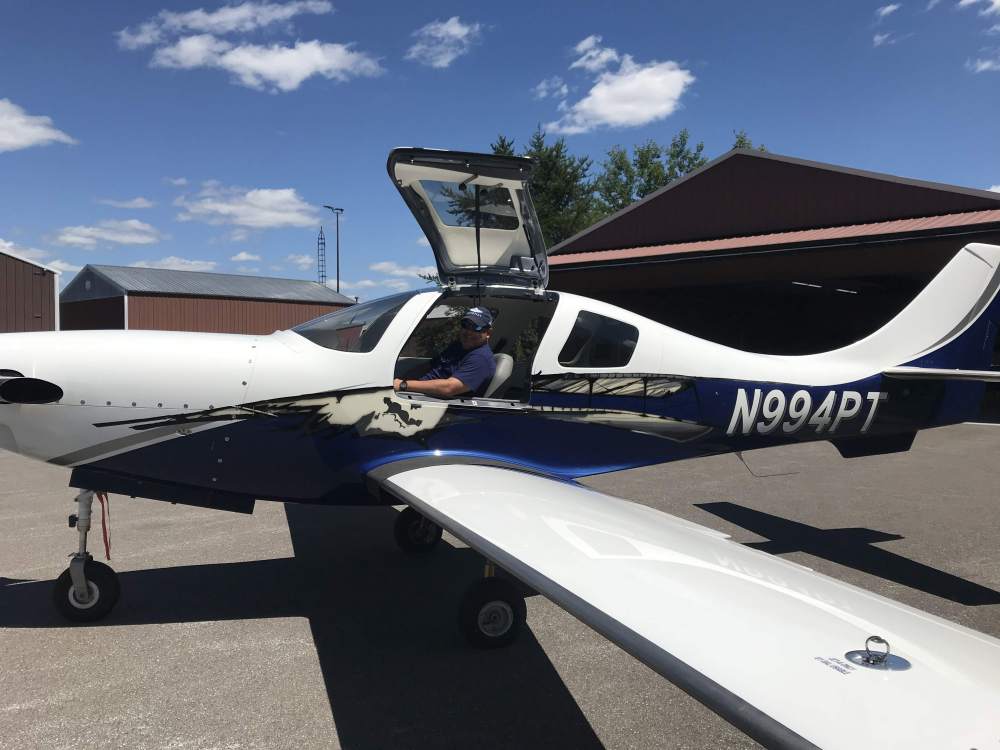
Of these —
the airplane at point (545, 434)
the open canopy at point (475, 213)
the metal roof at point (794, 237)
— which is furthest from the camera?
the metal roof at point (794, 237)

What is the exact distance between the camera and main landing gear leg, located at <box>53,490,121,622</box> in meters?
3.86

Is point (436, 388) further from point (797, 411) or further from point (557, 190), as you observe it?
point (557, 190)

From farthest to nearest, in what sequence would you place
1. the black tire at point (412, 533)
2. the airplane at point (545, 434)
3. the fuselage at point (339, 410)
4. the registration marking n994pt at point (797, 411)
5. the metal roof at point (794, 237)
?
the metal roof at point (794, 237), the black tire at point (412, 533), the registration marking n994pt at point (797, 411), the fuselage at point (339, 410), the airplane at point (545, 434)

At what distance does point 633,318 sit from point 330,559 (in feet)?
9.51

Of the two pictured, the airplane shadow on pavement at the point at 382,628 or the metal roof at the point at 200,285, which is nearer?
the airplane shadow on pavement at the point at 382,628

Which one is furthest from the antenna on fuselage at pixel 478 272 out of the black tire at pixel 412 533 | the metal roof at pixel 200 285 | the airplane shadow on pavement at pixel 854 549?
the metal roof at pixel 200 285

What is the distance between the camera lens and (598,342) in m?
4.49

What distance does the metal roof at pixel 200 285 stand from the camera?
36562mm

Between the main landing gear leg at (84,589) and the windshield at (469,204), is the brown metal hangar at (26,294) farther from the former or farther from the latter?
the windshield at (469,204)

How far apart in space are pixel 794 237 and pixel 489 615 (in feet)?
46.6

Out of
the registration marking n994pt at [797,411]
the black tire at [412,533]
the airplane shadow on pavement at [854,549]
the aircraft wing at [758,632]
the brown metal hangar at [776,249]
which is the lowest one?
the airplane shadow on pavement at [854,549]

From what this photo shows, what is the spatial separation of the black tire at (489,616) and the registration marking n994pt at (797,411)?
2.10 meters

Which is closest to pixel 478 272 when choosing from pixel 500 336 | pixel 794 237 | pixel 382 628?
pixel 500 336

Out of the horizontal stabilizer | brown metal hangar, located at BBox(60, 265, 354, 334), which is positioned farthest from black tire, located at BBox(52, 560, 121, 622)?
brown metal hangar, located at BBox(60, 265, 354, 334)
